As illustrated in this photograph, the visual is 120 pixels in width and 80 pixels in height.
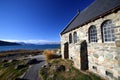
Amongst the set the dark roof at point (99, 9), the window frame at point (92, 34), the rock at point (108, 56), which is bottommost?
the rock at point (108, 56)

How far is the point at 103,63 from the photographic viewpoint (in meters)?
9.44

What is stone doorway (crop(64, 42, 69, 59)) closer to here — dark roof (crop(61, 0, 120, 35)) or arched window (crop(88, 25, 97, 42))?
dark roof (crop(61, 0, 120, 35))

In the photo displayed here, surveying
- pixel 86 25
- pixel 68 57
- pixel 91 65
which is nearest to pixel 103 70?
pixel 91 65

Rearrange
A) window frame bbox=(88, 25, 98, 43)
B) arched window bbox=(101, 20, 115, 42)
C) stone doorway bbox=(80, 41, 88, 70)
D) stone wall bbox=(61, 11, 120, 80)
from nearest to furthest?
stone wall bbox=(61, 11, 120, 80)
arched window bbox=(101, 20, 115, 42)
window frame bbox=(88, 25, 98, 43)
stone doorway bbox=(80, 41, 88, 70)

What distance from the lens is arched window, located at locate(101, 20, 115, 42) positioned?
8.74 metres

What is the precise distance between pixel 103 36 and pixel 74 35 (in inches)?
266

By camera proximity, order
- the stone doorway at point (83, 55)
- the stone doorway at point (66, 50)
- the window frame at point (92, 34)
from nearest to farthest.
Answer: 1. the window frame at point (92, 34)
2. the stone doorway at point (83, 55)
3. the stone doorway at point (66, 50)

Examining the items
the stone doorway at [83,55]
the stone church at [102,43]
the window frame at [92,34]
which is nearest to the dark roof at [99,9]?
the stone church at [102,43]

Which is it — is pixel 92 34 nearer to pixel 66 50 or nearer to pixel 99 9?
pixel 99 9

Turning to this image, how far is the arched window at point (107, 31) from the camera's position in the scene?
8.74 metres

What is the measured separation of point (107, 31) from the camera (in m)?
9.26

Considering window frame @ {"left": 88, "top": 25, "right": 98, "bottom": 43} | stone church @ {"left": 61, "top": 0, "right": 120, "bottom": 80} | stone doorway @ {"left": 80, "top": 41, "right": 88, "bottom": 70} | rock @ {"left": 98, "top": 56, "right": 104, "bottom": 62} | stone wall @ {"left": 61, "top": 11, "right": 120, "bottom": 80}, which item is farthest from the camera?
stone doorway @ {"left": 80, "top": 41, "right": 88, "bottom": 70}

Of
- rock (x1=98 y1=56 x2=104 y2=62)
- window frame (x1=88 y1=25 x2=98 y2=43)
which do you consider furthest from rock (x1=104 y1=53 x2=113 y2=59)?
window frame (x1=88 y1=25 x2=98 y2=43)

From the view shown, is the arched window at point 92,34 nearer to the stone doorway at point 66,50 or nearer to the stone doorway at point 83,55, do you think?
the stone doorway at point 83,55
